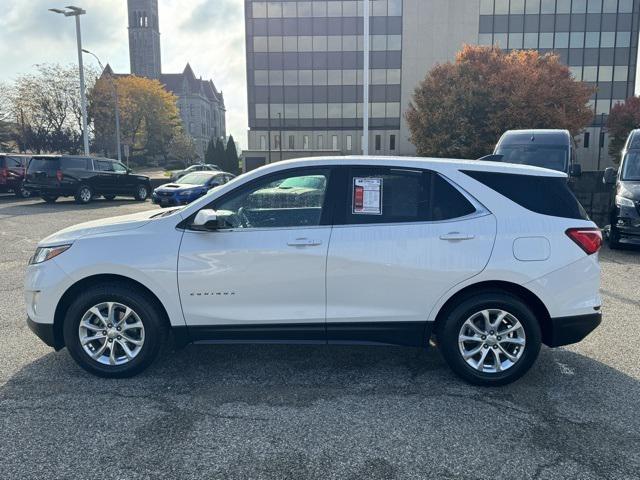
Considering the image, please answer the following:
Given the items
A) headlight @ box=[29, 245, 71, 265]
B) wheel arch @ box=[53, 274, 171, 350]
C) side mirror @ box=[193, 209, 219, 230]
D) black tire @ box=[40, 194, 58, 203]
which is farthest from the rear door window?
black tire @ box=[40, 194, 58, 203]

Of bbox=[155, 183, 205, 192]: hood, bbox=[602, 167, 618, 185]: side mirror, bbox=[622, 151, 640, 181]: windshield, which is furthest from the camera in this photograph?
bbox=[155, 183, 205, 192]: hood

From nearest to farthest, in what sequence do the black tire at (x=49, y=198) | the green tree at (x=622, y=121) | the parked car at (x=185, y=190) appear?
the parked car at (x=185, y=190) < the black tire at (x=49, y=198) < the green tree at (x=622, y=121)

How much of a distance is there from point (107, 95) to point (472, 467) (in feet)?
190

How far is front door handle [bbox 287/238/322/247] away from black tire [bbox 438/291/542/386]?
117cm

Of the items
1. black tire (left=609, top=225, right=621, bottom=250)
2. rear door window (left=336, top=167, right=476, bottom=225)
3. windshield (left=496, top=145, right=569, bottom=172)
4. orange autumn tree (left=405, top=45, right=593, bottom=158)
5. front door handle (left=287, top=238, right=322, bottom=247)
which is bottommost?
A: black tire (left=609, top=225, right=621, bottom=250)

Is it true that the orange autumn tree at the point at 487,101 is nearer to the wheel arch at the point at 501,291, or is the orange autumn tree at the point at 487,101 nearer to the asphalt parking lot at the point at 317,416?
the asphalt parking lot at the point at 317,416

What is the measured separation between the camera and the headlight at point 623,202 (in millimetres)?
9137

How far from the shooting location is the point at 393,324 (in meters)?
3.88

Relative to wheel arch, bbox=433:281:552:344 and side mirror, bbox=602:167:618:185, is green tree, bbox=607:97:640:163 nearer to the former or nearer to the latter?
side mirror, bbox=602:167:618:185

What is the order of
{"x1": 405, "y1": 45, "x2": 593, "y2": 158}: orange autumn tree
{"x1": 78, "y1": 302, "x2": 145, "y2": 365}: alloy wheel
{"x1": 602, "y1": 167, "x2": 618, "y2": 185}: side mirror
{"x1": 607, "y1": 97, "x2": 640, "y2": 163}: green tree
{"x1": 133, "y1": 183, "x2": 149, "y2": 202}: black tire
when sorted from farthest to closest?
{"x1": 607, "y1": 97, "x2": 640, "y2": 163}: green tree, {"x1": 405, "y1": 45, "x2": 593, "y2": 158}: orange autumn tree, {"x1": 133, "y1": 183, "x2": 149, "y2": 202}: black tire, {"x1": 602, "y1": 167, "x2": 618, "y2": 185}: side mirror, {"x1": 78, "y1": 302, "x2": 145, "y2": 365}: alloy wheel

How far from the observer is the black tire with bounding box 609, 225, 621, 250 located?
31.2ft

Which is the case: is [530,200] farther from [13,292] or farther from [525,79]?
[525,79]

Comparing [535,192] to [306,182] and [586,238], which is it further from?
[306,182]

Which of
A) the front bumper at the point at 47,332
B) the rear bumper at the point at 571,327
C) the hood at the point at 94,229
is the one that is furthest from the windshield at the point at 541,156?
the front bumper at the point at 47,332
